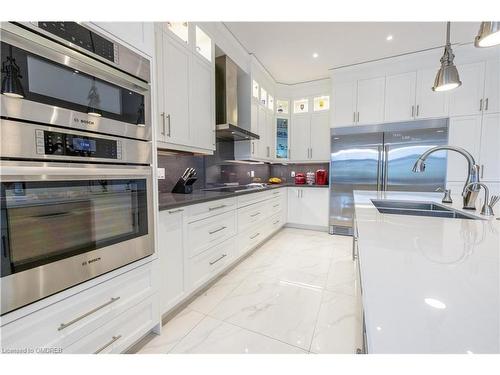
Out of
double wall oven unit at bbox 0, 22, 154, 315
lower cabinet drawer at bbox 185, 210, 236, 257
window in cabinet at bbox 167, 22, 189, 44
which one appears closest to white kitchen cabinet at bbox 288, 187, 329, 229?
lower cabinet drawer at bbox 185, 210, 236, 257

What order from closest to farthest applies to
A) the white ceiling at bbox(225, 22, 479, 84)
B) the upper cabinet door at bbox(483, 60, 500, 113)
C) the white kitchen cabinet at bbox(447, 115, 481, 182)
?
1. the white ceiling at bbox(225, 22, 479, 84)
2. the upper cabinet door at bbox(483, 60, 500, 113)
3. the white kitchen cabinet at bbox(447, 115, 481, 182)

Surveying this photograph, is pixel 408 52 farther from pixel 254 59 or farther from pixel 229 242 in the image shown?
pixel 229 242

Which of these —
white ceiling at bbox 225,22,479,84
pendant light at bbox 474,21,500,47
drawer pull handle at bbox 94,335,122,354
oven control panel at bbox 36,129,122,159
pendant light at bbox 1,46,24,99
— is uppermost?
white ceiling at bbox 225,22,479,84

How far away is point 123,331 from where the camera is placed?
1192 millimetres

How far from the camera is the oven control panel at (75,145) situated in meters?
0.85

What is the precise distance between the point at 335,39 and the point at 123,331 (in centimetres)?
361

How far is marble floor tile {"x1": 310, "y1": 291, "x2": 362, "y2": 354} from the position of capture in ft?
4.47

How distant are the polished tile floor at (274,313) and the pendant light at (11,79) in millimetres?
1482

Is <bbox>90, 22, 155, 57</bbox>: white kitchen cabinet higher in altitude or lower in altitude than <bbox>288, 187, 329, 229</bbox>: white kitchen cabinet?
higher

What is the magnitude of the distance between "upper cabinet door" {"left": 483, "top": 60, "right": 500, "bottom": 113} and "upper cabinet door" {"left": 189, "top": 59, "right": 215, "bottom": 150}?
363 cm

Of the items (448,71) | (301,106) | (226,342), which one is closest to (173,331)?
(226,342)

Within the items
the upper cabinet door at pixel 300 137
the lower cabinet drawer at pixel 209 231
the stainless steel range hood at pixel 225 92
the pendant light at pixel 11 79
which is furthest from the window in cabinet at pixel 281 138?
the pendant light at pixel 11 79

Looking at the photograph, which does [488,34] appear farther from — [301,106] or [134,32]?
[301,106]

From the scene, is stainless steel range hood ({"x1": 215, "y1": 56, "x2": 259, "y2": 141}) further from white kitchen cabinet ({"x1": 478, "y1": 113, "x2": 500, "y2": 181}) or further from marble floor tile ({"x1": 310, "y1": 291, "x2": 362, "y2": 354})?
white kitchen cabinet ({"x1": 478, "y1": 113, "x2": 500, "y2": 181})
